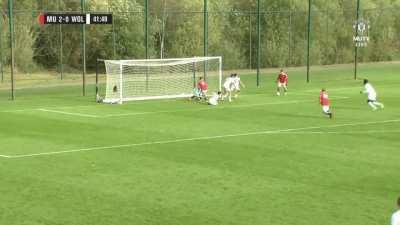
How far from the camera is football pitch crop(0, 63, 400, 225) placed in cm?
1602

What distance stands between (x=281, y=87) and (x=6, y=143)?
Answer: 945 inches

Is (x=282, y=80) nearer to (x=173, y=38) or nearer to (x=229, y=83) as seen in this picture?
(x=229, y=83)

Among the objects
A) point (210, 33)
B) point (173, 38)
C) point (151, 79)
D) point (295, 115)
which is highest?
point (210, 33)

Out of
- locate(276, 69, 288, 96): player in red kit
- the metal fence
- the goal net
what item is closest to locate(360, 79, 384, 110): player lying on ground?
locate(276, 69, 288, 96): player in red kit

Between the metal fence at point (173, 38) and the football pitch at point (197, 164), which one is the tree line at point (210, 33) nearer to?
the metal fence at point (173, 38)

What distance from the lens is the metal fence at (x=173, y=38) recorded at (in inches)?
2221

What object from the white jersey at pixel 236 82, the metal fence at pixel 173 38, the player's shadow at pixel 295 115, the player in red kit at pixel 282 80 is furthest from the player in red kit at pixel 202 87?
the metal fence at pixel 173 38

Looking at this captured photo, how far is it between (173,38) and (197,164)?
4315 cm

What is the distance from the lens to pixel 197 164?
21469mm

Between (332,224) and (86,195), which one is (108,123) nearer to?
(86,195)

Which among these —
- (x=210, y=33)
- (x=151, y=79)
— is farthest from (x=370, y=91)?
(x=210, y=33)

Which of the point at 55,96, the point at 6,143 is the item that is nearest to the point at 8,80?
the point at 55,96

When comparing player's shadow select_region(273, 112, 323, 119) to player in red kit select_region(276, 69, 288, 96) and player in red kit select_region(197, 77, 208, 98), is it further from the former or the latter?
player in red kit select_region(276, 69, 288, 96)

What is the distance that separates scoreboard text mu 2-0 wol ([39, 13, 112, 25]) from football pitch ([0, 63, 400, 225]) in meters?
5.25
